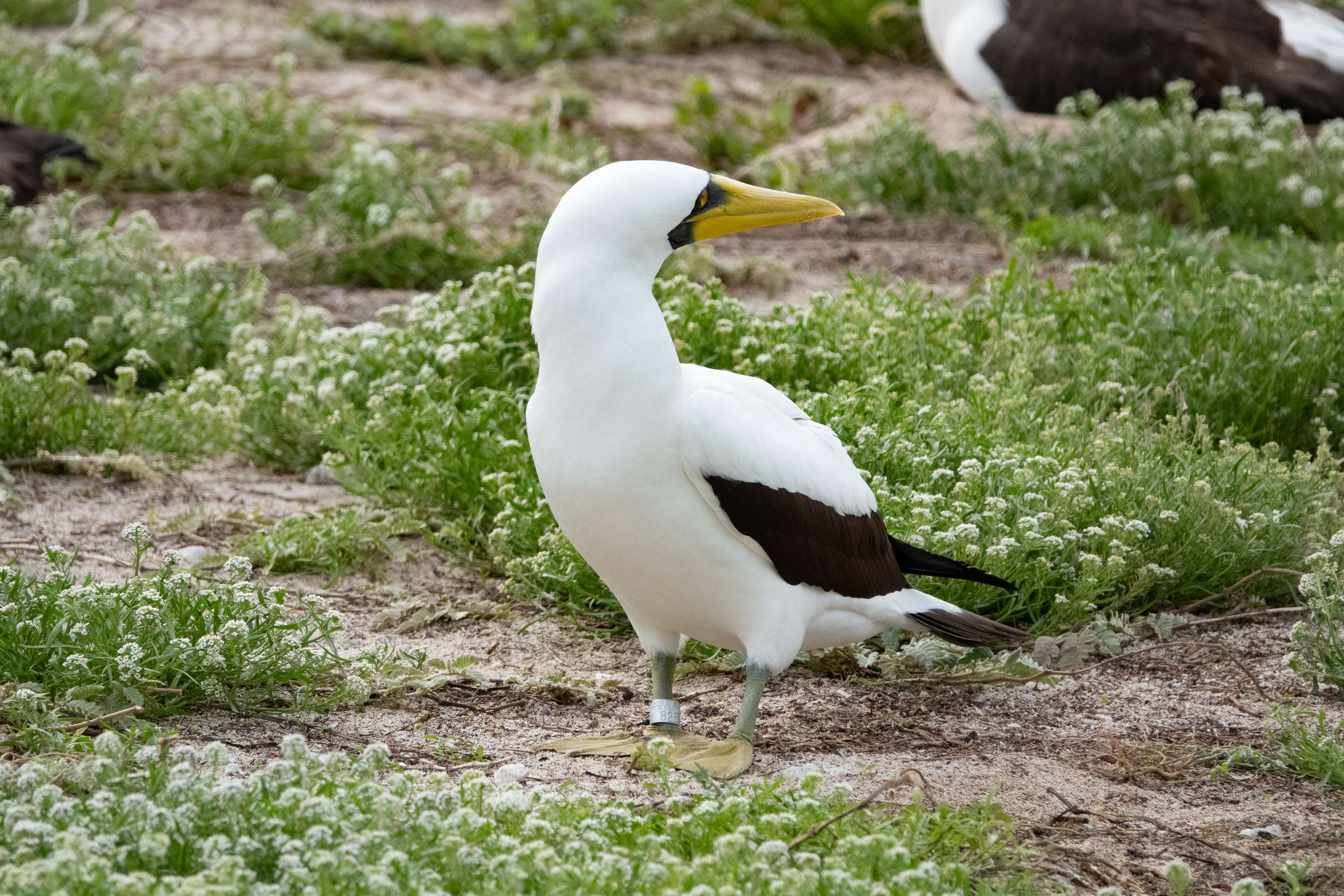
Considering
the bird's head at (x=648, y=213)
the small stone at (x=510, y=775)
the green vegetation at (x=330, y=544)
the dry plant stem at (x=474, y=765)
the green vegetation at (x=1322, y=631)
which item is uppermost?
the bird's head at (x=648, y=213)

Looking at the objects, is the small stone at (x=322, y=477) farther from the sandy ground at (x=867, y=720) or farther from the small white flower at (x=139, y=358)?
the small white flower at (x=139, y=358)

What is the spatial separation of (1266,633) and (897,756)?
55.7 inches

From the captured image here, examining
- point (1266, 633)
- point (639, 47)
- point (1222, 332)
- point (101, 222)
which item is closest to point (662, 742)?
point (1266, 633)

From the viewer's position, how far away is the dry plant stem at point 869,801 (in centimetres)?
256

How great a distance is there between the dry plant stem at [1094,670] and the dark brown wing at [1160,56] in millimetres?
4741

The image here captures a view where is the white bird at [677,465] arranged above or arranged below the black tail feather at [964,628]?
above

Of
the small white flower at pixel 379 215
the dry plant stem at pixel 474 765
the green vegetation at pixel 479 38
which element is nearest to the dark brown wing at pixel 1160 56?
the green vegetation at pixel 479 38

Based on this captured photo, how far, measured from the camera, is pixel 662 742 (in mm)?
2768

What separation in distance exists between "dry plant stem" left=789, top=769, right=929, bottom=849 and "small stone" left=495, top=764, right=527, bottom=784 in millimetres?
701

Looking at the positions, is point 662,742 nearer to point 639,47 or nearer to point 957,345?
point 957,345

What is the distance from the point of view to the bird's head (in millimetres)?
2896

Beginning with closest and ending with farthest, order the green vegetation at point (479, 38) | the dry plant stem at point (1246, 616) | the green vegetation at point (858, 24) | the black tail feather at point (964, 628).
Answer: the black tail feather at point (964, 628) → the dry plant stem at point (1246, 616) → the green vegetation at point (479, 38) → the green vegetation at point (858, 24)

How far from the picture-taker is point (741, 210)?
3.08 m

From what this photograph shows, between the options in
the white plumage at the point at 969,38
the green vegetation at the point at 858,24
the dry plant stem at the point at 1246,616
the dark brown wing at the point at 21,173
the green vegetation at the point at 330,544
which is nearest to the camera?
the dry plant stem at the point at 1246,616
